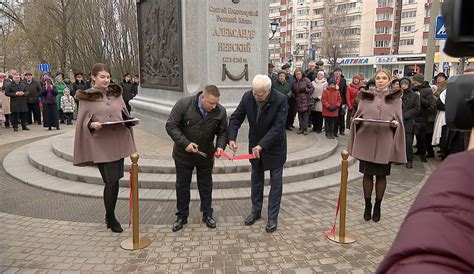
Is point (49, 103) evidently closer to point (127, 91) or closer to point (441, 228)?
point (127, 91)

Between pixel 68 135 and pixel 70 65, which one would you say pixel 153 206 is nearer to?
pixel 68 135

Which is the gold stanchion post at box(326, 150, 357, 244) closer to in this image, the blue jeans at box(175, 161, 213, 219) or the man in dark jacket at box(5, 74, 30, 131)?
the blue jeans at box(175, 161, 213, 219)

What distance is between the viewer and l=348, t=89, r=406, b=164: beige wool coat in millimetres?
4883

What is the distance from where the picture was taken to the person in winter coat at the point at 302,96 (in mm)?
10602

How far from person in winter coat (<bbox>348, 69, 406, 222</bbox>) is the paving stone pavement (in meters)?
0.85

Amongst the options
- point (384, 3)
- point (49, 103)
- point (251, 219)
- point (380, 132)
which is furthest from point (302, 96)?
point (384, 3)

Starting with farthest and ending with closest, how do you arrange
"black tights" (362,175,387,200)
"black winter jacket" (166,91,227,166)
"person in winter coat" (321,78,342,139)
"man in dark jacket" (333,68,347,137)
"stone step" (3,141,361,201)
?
1. "man in dark jacket" (333,68,347,137)
2. "person in winter coat" (321,78,342,139)
3. "stone step" (3,141,361,201)
4. "black tights" (362,175,387,200)
5. "black winter jacket" (166,91,227,166)

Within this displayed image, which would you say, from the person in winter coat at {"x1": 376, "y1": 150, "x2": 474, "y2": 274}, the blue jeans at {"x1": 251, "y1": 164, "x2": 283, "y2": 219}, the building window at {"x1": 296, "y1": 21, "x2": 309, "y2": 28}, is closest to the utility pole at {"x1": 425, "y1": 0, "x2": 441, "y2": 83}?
the blue jeans at {"x1": 251, "y1": 164, "x2": 283, "y2": 219}

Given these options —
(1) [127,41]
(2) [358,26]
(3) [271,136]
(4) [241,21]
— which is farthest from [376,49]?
(3) [271,136]

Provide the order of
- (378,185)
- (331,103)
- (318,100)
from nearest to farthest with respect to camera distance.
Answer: (378,185)
(331,103)
(318,100)

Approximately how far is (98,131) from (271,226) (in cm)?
255

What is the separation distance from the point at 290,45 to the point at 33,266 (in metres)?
83.4

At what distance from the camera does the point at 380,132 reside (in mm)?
4922

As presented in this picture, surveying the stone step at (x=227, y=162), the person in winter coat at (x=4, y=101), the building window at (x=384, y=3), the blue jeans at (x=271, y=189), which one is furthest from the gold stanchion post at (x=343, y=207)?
the building window at (x=384, y=3)
